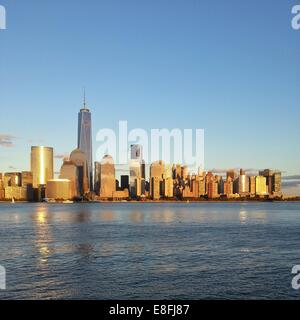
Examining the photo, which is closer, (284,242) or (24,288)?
(24,288)

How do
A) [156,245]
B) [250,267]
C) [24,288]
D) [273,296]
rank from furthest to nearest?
[156,245], [250,267], [24,288], [273,296]

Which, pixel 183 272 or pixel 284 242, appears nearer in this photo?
pixel 183 272

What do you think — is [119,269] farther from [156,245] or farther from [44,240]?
[44,240]

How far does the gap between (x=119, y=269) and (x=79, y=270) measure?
397cm

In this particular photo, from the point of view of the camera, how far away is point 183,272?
39812 mm

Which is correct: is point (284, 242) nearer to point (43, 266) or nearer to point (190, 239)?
point (190, 239)

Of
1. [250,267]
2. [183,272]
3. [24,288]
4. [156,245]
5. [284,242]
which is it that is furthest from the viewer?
[284,242]

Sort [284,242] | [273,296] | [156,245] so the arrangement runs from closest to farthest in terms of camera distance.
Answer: [273,296] < [156,245] < [284,242]

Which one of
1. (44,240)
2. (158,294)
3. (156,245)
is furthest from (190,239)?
(158,294)
